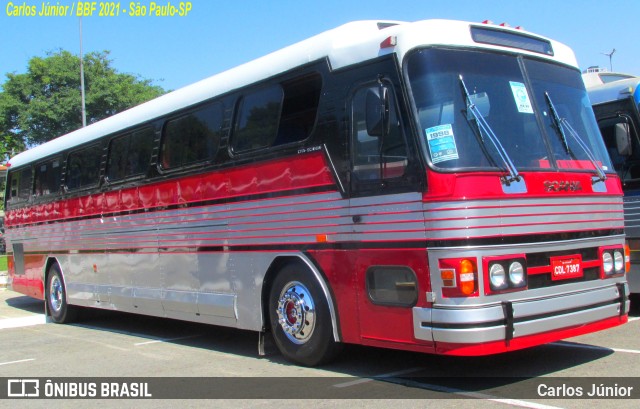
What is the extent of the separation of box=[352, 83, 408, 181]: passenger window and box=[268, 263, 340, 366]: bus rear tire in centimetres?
137

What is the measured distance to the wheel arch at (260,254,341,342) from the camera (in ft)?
21.1

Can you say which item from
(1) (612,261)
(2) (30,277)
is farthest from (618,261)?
(2) (30,277)

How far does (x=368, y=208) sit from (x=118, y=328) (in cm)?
703

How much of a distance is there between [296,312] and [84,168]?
632 centimetres

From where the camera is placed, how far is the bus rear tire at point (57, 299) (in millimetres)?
12312

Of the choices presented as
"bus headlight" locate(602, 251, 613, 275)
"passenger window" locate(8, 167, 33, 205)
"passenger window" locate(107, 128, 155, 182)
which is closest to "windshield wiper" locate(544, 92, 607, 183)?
"bus headlight" locate(602, 251, 613, 275)

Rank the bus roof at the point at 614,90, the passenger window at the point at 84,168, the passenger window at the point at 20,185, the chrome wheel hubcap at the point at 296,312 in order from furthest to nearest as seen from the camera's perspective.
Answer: the passenger window at the point at 20,185, the passenger window at the point at 84,168, the bus roof at the point at 614,90, the chrome wheel hubcap at the point at 296,312

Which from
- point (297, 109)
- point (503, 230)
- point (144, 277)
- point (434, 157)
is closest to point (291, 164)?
point (297, 109)

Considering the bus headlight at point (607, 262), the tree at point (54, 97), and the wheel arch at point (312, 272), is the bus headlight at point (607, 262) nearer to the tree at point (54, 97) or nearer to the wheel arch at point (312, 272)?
the wheel arch at point (312, 272)

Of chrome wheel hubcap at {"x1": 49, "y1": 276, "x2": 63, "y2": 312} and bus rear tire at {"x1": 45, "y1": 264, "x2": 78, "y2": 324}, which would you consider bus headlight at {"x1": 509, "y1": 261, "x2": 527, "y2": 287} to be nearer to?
bus rear tire at {"x1": 45, "y1": 264, "x2": 78, "y2": 324}

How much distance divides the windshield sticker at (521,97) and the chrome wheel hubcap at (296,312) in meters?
2.81

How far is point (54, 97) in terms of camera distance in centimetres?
3325

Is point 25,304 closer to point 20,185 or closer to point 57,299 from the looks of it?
point 20,185

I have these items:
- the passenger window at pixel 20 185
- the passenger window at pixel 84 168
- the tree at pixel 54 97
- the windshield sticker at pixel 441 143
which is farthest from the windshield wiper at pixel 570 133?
the tree at pixel 54 97
